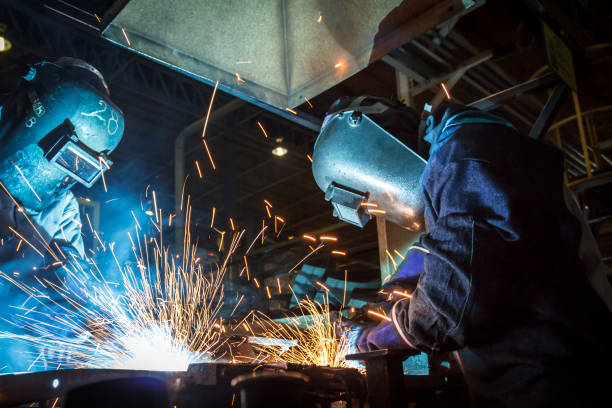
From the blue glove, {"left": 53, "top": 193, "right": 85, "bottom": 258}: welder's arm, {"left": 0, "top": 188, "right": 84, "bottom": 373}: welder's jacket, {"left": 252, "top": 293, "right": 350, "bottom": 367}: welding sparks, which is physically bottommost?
the blue glove

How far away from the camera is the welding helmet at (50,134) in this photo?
10.00ft

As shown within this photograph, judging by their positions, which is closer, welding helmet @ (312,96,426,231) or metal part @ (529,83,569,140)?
welding helmet @ (312,96,426,231)

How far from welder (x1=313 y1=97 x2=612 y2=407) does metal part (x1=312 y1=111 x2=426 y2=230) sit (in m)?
0.48

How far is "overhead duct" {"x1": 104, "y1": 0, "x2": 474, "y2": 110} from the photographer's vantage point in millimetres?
2016

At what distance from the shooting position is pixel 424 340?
55.8 inches

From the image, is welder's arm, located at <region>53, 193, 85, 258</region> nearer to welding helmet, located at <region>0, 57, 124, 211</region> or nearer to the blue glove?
welding helmet, located at <region>0, 57, 124, 211</region>

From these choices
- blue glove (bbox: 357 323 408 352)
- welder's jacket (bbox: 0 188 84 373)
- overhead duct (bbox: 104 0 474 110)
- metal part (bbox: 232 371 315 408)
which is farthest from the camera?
welder's jacket (bbox: 0 188 84 373)

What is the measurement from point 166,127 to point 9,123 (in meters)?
5.80

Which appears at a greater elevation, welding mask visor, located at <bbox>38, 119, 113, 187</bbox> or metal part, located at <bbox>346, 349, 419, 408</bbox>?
welding mask visor, located at <bbox>38, 119, 113, 187</bbox>

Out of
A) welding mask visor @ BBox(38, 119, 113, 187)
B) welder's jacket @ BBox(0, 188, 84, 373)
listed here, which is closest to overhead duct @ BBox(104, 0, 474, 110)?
welding mask visor @ BBox(38, 119, 113, 187)

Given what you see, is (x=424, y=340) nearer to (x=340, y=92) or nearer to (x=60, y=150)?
(x=60, y=150)

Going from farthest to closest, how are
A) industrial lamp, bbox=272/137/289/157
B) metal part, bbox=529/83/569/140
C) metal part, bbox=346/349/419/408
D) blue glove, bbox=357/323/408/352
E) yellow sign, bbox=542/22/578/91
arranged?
industrial lamp, bbox=272/137/289/157, metal part, bbox=529/83/569/140, yellow sign, bbox=542/22/578/91, blue glove, bbox=357/323/408/352, metal part, bbox=346/349/419/408

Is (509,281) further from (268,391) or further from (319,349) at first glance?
(319,349)

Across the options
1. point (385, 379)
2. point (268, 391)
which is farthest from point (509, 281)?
point (268, 391)
